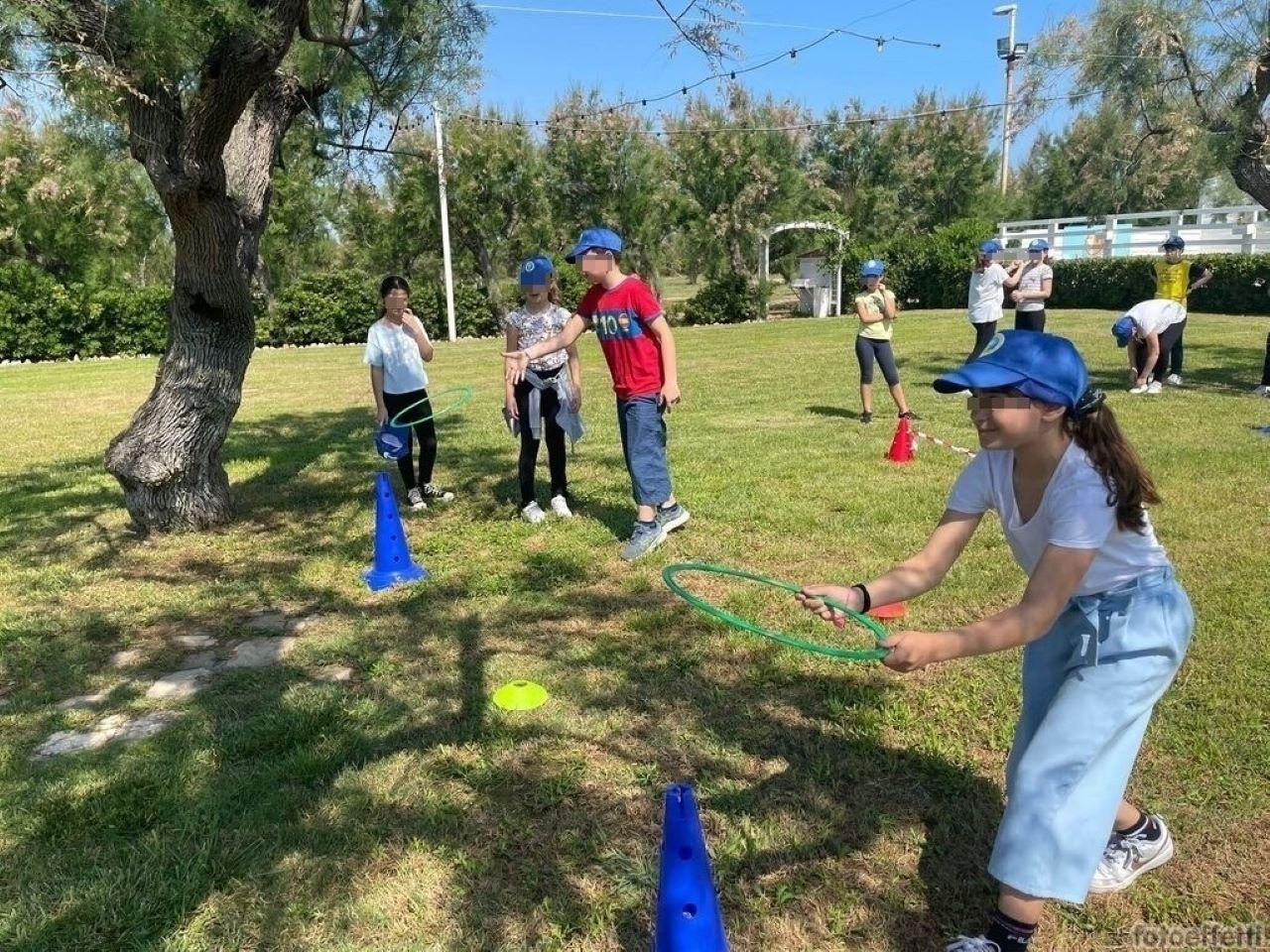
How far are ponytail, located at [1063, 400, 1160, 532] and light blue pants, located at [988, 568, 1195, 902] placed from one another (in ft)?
0.79

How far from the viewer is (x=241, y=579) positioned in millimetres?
5570

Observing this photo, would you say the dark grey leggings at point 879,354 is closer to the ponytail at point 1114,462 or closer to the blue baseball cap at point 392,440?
the blue baseball cap at point 392,440

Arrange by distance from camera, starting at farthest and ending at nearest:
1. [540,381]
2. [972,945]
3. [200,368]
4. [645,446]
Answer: [200,368] < [540,381] < [645,446] < [972,945]

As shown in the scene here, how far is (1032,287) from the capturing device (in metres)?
10.3

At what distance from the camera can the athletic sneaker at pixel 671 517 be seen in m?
5.83

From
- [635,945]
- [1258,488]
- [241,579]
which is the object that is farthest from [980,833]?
[1258,488]

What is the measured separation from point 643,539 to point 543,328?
1.74 meters

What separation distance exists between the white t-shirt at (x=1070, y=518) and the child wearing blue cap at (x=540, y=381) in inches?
157

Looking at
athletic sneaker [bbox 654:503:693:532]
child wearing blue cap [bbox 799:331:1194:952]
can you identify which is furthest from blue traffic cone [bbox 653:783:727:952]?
athletic sneaker [bbox 654:503:693:532]

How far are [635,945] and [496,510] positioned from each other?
4594mm

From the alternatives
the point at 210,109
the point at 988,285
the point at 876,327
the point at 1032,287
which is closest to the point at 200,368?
the point at 210,109

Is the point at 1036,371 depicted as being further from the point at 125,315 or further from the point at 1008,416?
the point at 125,315

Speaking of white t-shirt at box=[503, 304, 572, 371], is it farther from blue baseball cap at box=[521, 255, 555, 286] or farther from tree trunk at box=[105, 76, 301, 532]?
tree trunk at box=[105, 76, 301, 532]

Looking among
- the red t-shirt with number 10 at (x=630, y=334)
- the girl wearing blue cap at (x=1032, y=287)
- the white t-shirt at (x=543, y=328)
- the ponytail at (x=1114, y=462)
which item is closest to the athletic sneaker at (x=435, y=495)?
the white t-shirt at (x=543, y=328)
